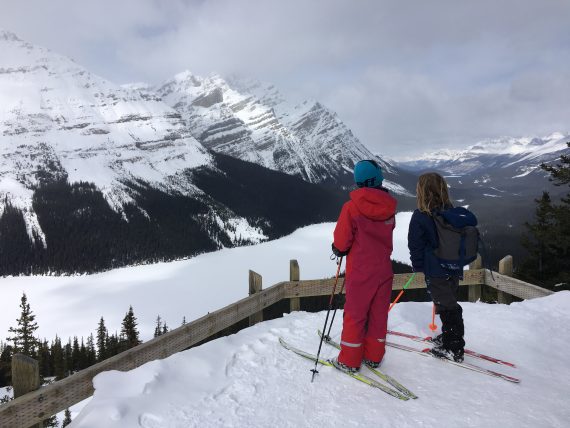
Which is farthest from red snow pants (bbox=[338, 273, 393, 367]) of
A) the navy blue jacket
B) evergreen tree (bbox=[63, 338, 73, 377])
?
evergreen tree (bbox=[63, 338, 73, 377])

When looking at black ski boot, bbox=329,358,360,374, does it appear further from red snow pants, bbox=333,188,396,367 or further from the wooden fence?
the wooden fence

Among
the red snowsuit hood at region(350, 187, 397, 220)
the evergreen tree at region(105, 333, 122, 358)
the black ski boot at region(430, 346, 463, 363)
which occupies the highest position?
the red snowsuit hood at region(350, 187, 397, 220)

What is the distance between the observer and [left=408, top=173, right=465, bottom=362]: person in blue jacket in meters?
5.17

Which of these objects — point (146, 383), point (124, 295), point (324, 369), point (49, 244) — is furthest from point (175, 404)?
point (49, 244)

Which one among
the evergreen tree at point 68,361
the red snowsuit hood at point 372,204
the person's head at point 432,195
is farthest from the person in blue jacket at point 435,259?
the evergreen tree at point 68,361

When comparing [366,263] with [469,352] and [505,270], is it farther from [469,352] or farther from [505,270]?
[505,270]

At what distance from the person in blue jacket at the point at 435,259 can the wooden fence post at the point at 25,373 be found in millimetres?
4723

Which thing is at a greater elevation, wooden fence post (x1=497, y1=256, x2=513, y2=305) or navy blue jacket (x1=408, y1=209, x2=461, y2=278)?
navy blue jacket (x1=408, y1=209, x2=461, y2=278)

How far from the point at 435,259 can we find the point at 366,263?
1.04 m

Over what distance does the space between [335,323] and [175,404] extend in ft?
12.0

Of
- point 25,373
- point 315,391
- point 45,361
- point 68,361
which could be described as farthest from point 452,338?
point 68,361

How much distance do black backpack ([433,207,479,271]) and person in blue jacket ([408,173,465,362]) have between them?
0.09 meters

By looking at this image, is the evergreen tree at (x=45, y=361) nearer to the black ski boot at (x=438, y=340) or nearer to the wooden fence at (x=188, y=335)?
the wooden fence at (x=188, y=335)

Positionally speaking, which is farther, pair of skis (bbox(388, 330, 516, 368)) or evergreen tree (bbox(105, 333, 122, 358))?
evergreen tree (bbox(105, 333, 122, 358))
